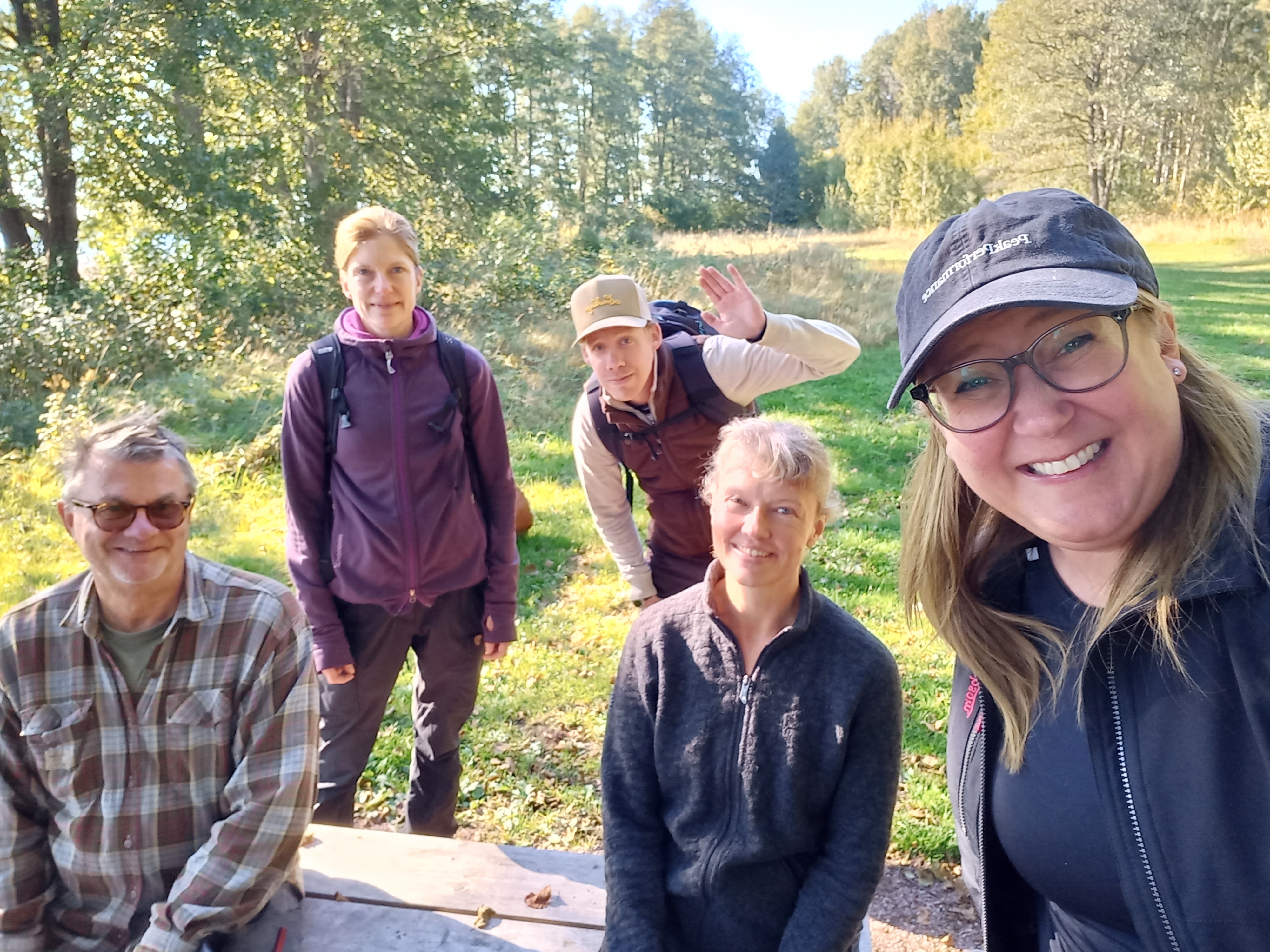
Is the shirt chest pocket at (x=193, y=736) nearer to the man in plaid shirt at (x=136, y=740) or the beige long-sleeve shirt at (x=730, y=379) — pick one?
the man in plaid shirt at (x=136, y=740)

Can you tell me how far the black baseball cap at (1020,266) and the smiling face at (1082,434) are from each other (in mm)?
46

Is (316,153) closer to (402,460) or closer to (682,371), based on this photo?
(402,460)

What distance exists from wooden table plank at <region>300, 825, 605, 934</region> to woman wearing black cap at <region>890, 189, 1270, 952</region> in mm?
1233

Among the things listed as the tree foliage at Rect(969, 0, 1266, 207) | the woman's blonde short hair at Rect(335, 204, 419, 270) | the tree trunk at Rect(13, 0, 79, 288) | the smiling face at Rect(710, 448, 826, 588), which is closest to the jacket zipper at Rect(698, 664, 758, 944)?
the smiling face at Rect(710, 448, 826, 588)

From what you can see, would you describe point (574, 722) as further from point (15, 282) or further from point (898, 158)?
point (898, 158)

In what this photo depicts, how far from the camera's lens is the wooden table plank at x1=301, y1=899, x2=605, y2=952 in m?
2.14

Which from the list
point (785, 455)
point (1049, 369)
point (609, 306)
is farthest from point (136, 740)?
point (1049, 369)

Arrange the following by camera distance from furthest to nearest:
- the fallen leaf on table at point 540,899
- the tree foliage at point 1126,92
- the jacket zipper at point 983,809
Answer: the tree foliage at point 1126,92
the fallen leaf on table at point 540,899
the jacket zipper at point 983,809

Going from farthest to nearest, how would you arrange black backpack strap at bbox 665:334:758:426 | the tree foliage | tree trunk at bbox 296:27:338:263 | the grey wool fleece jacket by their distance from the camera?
the tree foliage
tree trunk at bbox 296:27:338:263
black backpack strap at bbox 665:334:758:426
the grey wool fleece jacket

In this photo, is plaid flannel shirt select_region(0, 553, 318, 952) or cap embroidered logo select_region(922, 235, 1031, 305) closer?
cap embroidered logo select_region(922, 235, 1031, 305)

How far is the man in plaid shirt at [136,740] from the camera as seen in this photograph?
196cm

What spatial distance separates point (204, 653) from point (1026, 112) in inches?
1319

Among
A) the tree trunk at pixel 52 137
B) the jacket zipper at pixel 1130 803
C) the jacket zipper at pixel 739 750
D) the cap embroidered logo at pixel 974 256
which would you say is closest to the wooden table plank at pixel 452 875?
the jacket zipper at pixel 739 750

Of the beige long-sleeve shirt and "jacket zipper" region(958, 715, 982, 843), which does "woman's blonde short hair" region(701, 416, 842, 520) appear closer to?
"jacket zipper" region(958, 715, 982, 843)
